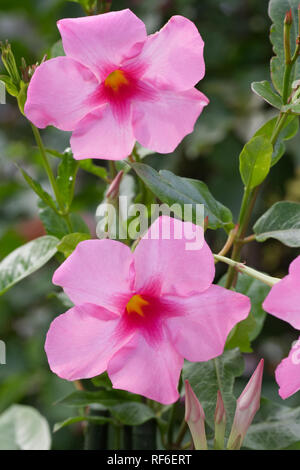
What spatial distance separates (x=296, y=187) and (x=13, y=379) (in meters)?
0.72

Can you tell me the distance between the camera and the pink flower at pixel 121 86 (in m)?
0.40

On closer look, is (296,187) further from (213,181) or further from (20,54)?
(20,54)

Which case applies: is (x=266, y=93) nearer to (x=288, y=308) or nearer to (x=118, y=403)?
(x=288, y=308)

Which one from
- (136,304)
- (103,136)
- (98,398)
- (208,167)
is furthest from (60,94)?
(208,167)

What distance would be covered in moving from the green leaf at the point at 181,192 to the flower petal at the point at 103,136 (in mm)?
16

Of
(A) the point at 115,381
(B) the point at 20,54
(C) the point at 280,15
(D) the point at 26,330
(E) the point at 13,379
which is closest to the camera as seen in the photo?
(A) the point at 115,381

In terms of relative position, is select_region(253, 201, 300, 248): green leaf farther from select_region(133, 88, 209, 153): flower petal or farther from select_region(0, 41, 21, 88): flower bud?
select_region(0, 41, 21, 88): flower bud

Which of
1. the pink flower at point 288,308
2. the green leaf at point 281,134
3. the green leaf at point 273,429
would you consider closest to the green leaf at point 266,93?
the green leaf at point 281,134

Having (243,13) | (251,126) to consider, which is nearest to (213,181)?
(251,126)

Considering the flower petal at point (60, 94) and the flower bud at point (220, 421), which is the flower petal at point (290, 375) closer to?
the flower bud at point (220, 421)

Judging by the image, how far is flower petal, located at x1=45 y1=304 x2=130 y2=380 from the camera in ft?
1.24

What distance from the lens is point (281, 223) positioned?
1.55 feet

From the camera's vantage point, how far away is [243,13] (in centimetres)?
134

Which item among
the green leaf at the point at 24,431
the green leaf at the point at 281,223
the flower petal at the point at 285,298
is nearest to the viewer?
the flower petal at the point at 285,298
